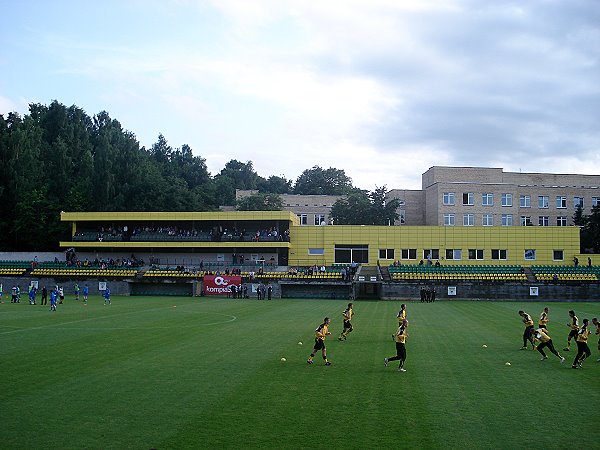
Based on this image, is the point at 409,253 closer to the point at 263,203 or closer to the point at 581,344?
the point at 263,203

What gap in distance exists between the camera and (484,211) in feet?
287

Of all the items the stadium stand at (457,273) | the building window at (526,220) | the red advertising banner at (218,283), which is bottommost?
the red advertising banner at (218,283)

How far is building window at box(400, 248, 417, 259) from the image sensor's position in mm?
74750

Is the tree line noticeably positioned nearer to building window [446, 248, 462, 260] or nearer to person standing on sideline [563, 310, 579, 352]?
building window [446, 248, 462, 260]

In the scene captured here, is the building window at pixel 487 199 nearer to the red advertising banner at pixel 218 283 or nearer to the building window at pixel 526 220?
the building window at pixel 526 220

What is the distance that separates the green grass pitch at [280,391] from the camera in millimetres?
12828

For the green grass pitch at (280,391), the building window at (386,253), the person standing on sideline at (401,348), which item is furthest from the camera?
the building window at (386,253)

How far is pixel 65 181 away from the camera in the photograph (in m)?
91.9

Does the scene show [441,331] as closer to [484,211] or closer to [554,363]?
[554,363]

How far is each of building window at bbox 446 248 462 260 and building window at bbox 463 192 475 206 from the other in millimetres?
14639

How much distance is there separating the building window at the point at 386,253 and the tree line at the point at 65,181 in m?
23.4

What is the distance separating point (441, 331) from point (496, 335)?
2.87 meters

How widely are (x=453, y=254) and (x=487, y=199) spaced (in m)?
17.1

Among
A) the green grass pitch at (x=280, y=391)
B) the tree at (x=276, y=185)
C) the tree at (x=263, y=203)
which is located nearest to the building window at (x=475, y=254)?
the green grass pitch at (x=280, y=391)
